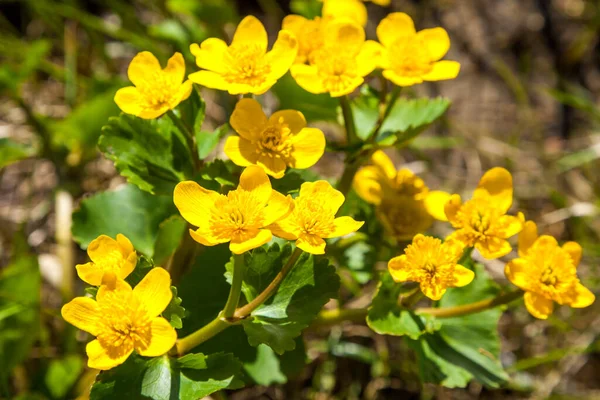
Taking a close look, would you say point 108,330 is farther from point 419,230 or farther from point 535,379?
point 535,379

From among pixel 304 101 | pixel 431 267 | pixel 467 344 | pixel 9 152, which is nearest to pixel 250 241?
pixel 431 267

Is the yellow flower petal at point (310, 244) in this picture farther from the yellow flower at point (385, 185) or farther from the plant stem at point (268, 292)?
the yellow flower at point (385, 185)

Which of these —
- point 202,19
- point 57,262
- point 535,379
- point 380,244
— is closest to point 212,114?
point 202,19

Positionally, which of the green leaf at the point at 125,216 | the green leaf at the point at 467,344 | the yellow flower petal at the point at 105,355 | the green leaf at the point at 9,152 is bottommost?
the green leaf at the point at 9,152

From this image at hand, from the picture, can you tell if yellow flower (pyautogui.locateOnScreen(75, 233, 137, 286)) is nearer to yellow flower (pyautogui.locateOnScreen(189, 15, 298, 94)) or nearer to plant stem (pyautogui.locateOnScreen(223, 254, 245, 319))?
plant stem (pyautogui.locateOnScreen(223, 254, 245, 319))

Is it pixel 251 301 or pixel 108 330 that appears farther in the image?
pixel 251 301

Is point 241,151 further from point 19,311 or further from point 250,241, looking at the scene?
point 19,311

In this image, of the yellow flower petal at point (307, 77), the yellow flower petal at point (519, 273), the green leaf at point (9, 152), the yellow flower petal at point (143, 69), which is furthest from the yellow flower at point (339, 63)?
the green leaf at point (9, 152)

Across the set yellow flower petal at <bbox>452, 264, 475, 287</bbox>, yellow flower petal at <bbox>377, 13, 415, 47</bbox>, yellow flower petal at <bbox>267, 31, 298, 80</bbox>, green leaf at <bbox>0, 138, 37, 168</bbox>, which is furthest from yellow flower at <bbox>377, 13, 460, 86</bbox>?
green leaf at <bbox>0, 138, 37, 168</bbox>
